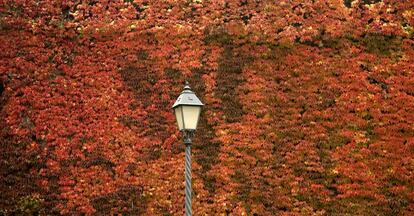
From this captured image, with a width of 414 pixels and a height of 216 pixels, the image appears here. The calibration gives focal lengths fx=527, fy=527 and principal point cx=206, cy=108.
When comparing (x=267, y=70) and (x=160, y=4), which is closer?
(x=267, y=70)

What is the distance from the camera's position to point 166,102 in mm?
18594

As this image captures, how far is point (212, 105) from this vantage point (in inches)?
723

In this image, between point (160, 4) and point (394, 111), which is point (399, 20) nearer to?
point (394, 111)

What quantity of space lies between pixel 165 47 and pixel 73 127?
5.13 metres

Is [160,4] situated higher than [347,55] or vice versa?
[160,4]

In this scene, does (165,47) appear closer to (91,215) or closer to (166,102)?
(166,102)

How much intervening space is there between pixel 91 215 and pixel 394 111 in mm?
10414

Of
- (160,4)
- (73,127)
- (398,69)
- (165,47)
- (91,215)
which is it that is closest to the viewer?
(91,215)

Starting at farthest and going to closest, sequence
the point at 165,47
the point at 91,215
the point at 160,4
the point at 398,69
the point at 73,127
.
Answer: the point at 160,4
the point at 165,47
the point at 398,69
the point at 73,127
the point at 91,215

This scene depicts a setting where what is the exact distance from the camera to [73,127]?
1750cm

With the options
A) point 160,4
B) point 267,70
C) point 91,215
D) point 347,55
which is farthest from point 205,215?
point 160,4

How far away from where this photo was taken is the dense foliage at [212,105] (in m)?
15.5

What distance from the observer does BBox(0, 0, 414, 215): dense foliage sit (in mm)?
15523

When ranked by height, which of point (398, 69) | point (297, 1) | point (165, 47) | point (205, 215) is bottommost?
point (205, 215)
